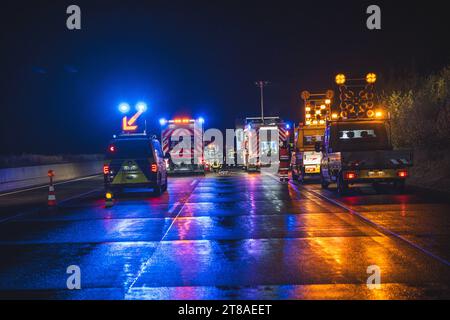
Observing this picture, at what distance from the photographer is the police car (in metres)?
20.6

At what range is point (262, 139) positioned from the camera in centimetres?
3912

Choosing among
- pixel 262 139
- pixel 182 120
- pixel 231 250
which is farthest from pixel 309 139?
pixel 231 250

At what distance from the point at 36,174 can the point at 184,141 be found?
328 inches

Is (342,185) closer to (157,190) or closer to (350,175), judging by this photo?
(350,175)

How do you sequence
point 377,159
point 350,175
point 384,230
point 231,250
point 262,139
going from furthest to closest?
point 262,139 → point 350,175 → point 377,159 → point 384,230 → point 231,250

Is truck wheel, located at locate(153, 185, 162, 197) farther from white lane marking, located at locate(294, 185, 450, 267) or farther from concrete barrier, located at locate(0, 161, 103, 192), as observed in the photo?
concrete barrier, located at locate(0, 161, 103, 192)

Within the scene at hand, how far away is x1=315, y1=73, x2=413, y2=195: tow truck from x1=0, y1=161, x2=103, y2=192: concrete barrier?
1430 cm

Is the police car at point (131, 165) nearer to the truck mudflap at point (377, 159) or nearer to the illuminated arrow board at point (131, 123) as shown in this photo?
the truck mudflap at point (377, 159)

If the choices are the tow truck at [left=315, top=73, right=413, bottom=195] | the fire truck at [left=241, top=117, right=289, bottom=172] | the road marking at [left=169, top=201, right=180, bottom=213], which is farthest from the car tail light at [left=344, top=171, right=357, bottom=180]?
the fire truck at [left=241, top=117, right=289, bottom=172]

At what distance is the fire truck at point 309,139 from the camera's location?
27105mm

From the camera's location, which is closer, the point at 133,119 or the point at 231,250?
the point at 231,250

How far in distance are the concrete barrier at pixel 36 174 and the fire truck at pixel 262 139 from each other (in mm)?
11342

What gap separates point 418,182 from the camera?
2523 centimetres

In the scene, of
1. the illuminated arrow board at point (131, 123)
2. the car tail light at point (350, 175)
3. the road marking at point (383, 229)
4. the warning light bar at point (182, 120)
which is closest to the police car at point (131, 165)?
the road marking at point (383, 229)
